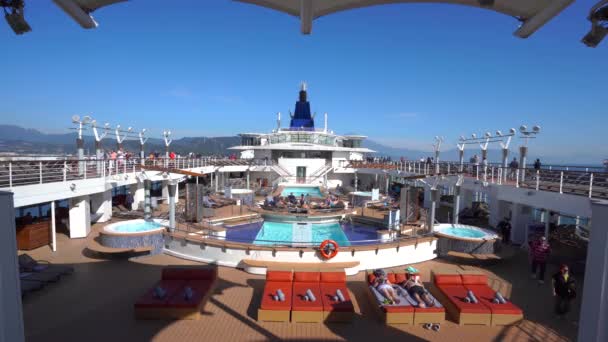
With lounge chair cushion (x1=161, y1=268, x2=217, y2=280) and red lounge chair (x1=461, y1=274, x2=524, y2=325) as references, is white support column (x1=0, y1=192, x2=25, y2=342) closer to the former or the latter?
lounge chair cushion (x1=161, y1=268, x2=217, y2=280)

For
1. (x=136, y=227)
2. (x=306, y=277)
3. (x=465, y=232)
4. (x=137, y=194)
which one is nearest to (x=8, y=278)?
(x=306, y=277)

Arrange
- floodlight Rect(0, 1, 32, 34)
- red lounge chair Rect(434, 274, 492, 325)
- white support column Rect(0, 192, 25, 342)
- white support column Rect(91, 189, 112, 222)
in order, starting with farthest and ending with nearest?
white support column Rect(91, 189, 112, 222) → red lounge chair Rect(434, 274, 492, 325) → floodlight Rect(0, 1, 32, 34) → white support column Rect(0, 192, 25, 342)

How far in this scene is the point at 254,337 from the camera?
541 cm

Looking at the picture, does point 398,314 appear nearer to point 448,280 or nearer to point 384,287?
point 384,287

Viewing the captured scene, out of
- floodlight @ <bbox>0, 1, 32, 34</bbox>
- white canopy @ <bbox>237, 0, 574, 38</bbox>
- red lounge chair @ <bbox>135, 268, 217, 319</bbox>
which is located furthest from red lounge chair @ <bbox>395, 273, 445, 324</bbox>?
floodlight @ <bbox>0, 1, 32, 34</bbox>

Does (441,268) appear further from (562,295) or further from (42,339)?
(42,339)

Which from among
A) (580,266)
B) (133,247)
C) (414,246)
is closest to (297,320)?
(414,246)

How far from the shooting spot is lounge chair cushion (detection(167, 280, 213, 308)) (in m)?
5.88

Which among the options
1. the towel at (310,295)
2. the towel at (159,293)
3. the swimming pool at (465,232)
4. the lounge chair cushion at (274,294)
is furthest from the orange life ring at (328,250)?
the towel at (159,293)

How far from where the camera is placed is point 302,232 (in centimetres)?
1277

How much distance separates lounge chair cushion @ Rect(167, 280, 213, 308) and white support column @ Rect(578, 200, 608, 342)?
571 centimetres

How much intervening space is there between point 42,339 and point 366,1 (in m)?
7.04

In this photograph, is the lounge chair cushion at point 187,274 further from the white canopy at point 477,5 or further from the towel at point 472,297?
the white canopy at point 477,5

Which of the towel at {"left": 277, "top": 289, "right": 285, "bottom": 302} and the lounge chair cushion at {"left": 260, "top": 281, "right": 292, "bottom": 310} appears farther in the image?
the towel at {"left": 277, "top": 289, "right": 285, "bottom": 302}
